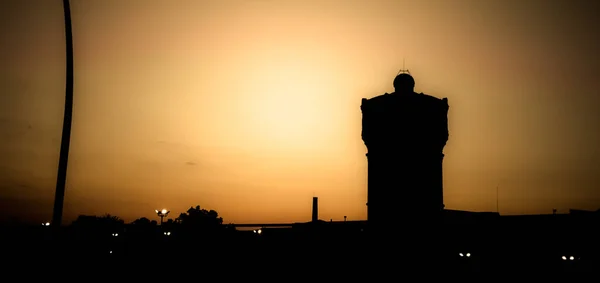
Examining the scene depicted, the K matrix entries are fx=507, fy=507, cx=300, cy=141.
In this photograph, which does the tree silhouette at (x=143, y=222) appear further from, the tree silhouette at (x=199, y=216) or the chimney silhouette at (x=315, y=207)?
the chimney silhouette at (x=315, y=207)

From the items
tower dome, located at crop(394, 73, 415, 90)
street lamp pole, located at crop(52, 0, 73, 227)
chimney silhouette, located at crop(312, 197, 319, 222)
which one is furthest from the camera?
chimney silhouette, located at crop(312, 197, 319, 222)

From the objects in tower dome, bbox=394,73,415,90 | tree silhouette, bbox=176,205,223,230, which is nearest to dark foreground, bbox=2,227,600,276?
tower dome, bbox=394,73,415,90

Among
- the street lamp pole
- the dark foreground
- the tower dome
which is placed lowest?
the dark foreground

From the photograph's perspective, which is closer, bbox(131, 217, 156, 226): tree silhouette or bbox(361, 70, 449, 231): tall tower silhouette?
bbox(361, 70, 449, 231): tall tower silhouette

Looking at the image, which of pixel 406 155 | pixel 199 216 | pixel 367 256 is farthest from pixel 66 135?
pixel 199 216

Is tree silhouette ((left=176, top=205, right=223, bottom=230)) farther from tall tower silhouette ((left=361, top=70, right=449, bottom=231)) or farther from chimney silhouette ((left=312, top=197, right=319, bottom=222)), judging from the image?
tall tower silhouette ((left=361, top=70, right=449, bottom=231))

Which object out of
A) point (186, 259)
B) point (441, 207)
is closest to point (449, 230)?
point (441, 207)

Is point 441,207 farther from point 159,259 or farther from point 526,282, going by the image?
point 159,259

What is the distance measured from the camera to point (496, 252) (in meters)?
46.9

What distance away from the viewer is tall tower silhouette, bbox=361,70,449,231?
4972 cm

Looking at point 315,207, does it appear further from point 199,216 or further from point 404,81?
point 199,216

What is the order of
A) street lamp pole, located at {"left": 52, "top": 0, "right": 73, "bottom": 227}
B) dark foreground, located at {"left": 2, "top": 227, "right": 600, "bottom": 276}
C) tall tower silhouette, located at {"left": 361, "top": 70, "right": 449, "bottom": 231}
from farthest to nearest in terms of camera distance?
tall tower silhouette, located at {"left": 361, "top": 70, "right": 449, "bottom": 231} → dark foreground, located at {"left": 2, "top": 227, "right": 600, "bottom": 276} → street lamp pole, located at {"left": 52, "top": 0, "right": 73, "bottom": 227}

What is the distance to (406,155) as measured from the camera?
4984 centimetres

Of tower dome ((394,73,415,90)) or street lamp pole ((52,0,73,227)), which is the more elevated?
tower dome ((394,73,415,90))
